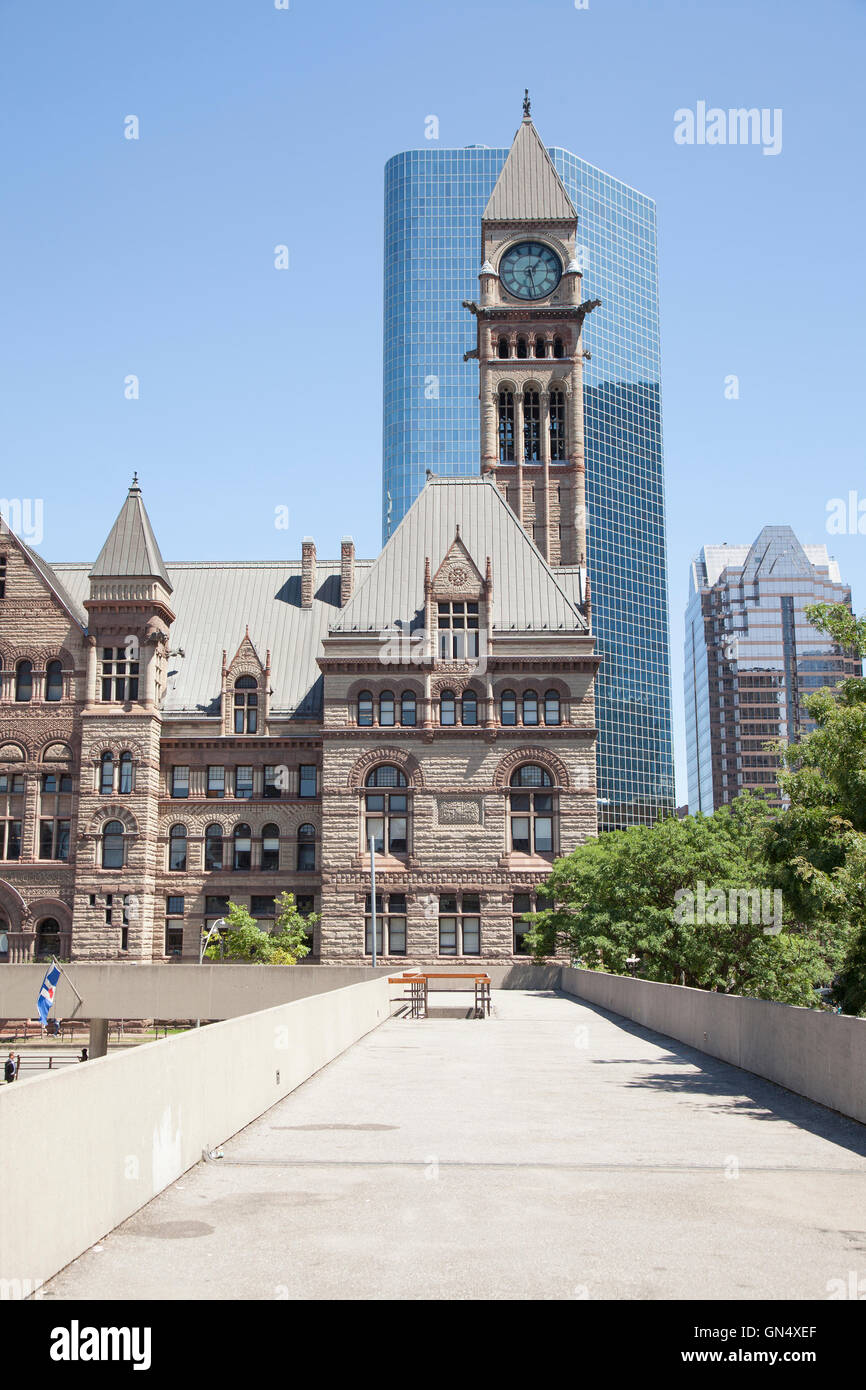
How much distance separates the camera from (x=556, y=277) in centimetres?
8694

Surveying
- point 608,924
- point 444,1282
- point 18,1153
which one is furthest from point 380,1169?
point 608,924

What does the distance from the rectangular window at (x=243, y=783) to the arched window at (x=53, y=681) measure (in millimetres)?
9725

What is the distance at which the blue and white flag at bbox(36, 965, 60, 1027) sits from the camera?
38094mm

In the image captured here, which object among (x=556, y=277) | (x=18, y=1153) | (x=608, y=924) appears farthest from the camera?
(x=556, y=277)

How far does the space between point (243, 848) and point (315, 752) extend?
242 inches

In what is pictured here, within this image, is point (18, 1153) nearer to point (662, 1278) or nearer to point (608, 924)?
point (662, 1278)

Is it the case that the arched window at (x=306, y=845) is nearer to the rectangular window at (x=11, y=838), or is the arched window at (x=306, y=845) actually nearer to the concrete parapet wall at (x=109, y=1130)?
the rectangular window at (x=11, y=838)

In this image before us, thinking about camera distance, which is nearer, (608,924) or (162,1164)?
(162,1164)

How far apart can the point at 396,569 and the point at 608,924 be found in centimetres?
2890

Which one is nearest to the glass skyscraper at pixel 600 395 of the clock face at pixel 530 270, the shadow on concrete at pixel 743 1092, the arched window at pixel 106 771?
the clock face at pixel 530 270

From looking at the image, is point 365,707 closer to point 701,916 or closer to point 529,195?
point 701,916

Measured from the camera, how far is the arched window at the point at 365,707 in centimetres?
6450

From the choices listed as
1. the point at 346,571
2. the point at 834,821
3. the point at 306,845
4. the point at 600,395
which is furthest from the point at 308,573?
the point at 600,395

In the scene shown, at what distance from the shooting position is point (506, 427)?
84562 mm
